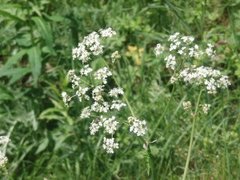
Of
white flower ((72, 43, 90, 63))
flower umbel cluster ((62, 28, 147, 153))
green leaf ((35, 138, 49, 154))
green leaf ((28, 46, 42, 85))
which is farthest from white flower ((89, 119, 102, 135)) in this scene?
green leaf ((35, 138, 49, 154))

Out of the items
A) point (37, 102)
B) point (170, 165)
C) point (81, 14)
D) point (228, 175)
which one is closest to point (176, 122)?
point (170, 165)

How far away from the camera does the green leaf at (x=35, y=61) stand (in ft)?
10.7

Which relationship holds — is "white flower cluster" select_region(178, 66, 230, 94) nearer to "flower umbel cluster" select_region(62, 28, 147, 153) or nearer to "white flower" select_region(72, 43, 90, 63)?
"flower umbel cluster" select_region(62, 28, 147, 153)

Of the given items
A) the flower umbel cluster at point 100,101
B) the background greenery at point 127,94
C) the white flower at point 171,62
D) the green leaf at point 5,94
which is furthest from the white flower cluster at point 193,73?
the green leaf at point 5,94

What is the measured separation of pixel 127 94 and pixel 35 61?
577 mm

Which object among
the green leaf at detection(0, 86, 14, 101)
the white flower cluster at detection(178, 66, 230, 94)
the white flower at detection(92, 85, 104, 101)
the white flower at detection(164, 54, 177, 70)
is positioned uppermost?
the green leaf at detection(0, 86, 14, 101)

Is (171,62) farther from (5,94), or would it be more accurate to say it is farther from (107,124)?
(5,94)

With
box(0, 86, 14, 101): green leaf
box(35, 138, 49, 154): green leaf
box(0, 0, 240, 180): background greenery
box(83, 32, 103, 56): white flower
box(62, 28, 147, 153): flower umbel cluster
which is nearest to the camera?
box(62, 28, 147, 153): flower umbel cluster

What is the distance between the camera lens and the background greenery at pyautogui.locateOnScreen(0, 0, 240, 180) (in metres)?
3.09

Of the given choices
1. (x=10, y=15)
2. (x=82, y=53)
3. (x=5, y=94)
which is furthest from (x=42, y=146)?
(x=82, y=53)

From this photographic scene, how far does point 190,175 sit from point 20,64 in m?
1.59

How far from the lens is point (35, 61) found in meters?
3.29

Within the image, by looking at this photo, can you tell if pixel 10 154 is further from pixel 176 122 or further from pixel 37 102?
pixel 176 122

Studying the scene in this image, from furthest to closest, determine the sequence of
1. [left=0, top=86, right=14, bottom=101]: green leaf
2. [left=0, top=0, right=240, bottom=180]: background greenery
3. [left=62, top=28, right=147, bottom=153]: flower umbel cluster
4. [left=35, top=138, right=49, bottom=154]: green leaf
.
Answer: [left=35, top=138, right=49, bottom=154]: green leaf < [left=0, top=86, right=14, bottom=101]: green leaf < [left=0, top=0, right=240, bottom=180]: background greenery < [left=62, top=28, right=147, bottom=153]: flower umbel cluster
